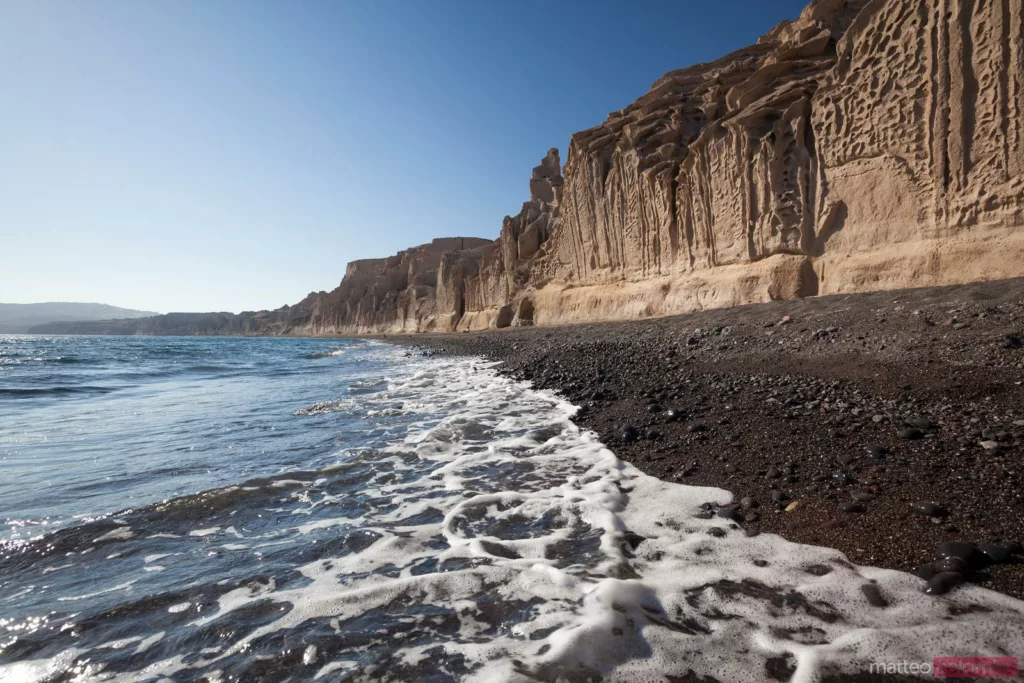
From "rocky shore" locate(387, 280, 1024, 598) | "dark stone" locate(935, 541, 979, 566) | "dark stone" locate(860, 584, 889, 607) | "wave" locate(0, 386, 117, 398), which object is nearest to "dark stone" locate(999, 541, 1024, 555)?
"rocky shore" locate(387, 280, 1024, 598)

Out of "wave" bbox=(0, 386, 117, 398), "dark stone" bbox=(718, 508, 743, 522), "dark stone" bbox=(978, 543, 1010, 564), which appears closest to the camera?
"dark stone" bbox=(978, 543, 1010, 564)

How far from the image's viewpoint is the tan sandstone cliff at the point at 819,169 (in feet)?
26.0

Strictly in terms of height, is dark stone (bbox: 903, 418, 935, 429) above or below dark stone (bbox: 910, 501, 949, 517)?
above

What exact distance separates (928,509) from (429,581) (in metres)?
2.87

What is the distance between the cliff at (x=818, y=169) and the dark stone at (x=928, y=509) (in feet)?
25.6

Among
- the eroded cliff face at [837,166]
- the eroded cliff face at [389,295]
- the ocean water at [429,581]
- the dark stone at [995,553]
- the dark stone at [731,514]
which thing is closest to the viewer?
the ocean water at [429,581]

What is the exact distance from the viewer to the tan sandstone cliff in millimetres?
7914

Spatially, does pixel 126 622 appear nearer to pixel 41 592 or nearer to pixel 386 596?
pixel 41 592

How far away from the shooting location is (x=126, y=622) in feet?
7.80

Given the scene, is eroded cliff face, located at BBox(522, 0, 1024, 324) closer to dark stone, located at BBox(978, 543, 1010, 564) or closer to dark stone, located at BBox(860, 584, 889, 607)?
dark stone, located at BBox(978, 543, 1010, 564)

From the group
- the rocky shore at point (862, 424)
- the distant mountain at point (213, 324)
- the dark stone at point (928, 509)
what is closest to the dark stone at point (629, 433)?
the rocky shore at point (862, 424)

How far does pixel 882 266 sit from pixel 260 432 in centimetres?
1199

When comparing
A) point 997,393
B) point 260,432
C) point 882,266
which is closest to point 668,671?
point 997,393

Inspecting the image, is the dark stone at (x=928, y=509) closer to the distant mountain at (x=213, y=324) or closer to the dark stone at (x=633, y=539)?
the dark stone at (x=633, y=539)
